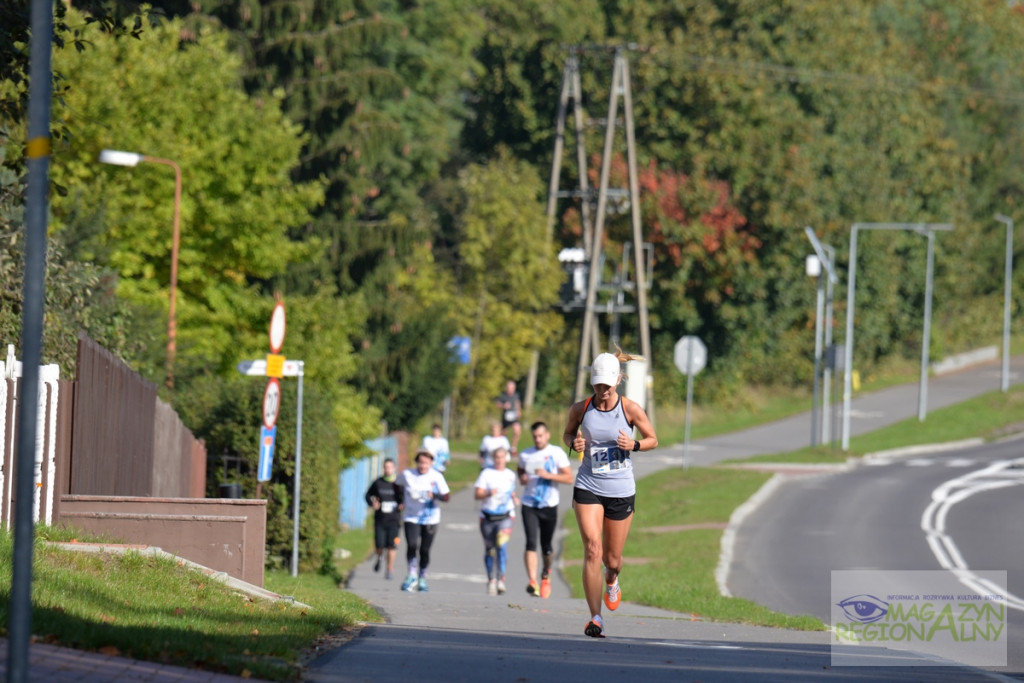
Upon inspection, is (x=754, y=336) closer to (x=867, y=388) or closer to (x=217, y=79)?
(x=867, y=388)

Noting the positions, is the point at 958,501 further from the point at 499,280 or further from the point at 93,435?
the point at 93,435

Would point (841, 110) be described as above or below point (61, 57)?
above

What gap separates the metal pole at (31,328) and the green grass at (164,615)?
2.04 metres

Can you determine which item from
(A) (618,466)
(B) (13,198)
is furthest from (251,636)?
(B) (13,198)

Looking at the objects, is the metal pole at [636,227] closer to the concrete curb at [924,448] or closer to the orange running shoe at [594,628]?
the concrete curb at [924,448]

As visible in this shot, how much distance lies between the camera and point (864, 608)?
15.4 m

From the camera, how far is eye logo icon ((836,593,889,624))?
14.7 m

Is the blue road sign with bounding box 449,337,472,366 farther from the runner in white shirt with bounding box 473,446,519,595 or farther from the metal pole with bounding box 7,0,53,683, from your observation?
the metal pole with bounding box 7,0,53,683

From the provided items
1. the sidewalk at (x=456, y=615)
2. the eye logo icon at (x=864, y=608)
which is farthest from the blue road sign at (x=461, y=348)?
the eye logo icon at (x=864, y=608)

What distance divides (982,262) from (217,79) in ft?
152

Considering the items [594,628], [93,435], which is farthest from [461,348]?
[594,628]

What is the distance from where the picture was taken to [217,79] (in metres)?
28.6

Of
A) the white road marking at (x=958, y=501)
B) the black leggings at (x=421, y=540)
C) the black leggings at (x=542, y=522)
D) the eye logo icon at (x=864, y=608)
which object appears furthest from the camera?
the white road marking at (x=958, y=501)

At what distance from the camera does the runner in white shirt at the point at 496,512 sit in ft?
55.5
